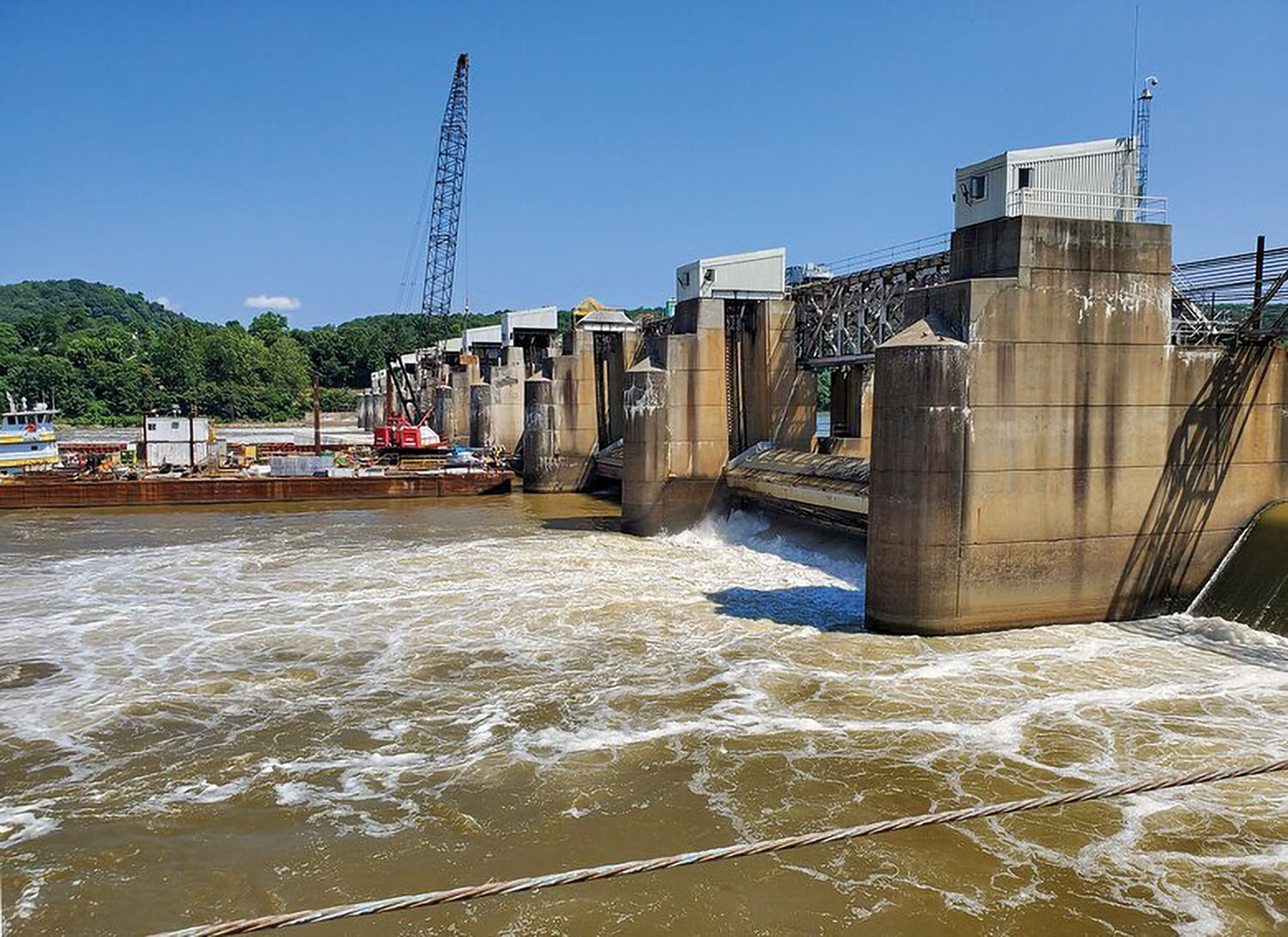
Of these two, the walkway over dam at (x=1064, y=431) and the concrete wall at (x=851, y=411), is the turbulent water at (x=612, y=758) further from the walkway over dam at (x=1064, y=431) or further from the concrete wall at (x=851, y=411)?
the concrete wall at (x=851, y=411)

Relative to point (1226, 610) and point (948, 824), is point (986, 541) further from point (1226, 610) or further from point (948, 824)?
point (948, 824)

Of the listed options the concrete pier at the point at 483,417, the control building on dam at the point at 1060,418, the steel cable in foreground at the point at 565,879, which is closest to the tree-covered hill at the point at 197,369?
the concrete pier at the point at 483,417

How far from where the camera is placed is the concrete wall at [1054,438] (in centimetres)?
1662

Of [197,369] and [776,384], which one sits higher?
[197,369]

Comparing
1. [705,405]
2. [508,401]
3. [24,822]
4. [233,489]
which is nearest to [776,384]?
[705,405]

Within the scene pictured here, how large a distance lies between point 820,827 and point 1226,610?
39.8ft

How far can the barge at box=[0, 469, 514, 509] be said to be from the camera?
127ft

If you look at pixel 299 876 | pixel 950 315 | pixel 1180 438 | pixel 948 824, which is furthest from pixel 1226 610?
pixel 299 876

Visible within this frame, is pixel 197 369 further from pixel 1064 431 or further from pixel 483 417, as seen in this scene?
pixel 1064 431

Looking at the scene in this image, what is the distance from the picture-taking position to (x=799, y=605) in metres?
20.4

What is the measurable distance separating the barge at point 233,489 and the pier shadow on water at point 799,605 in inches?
957

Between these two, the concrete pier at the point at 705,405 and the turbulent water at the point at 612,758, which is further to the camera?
the concrete pier at the point at 705,405

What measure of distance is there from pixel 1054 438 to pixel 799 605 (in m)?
6.26

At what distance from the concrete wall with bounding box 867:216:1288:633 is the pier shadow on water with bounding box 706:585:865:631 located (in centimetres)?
152
